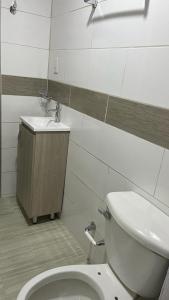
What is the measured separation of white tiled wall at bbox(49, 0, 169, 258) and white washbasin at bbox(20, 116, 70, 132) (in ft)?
0.26

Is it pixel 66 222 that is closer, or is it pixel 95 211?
pixel 95 211

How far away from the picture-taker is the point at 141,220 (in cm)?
97

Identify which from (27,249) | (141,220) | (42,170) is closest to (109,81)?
(141,220)

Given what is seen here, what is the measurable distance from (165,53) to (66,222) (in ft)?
5.21

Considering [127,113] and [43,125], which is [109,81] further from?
[43,125]

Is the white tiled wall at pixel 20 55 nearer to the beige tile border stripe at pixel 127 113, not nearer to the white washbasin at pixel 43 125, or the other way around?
the white washbasin at pixel 43 125

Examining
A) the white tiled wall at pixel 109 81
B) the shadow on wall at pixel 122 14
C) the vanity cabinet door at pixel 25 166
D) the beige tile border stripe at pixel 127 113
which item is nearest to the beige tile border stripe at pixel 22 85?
the white tiled wall at pixel 109 81

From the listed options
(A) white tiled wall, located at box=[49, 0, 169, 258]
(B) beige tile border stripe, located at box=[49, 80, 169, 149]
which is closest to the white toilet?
(A) white tiled wall, located at box=[49, 0, 169, 258]

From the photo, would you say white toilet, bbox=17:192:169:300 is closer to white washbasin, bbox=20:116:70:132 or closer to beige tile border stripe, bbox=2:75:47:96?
white washbasin, bbox=20:116:70:132

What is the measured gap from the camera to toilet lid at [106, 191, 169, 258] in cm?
87

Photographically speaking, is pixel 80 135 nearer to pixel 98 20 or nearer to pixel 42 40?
pixel 98 20

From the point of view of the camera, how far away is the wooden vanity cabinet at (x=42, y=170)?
1867 millimetres

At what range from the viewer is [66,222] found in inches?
83.5

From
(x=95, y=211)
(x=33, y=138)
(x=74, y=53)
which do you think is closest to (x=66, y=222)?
(x=95, y=211)
